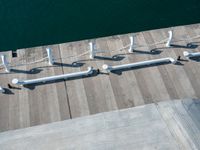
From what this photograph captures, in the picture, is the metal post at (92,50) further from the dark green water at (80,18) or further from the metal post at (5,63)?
the dark green water at (80,18)

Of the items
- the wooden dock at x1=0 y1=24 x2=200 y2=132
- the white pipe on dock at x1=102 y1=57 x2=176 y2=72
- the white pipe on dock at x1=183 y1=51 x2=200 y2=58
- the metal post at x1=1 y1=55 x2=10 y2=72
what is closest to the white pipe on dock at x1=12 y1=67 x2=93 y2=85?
the wooden dock at x1=0 y1=24 x2=200 y2=132

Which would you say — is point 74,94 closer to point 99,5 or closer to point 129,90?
point 129,90

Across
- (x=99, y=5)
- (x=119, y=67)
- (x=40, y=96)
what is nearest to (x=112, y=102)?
(x=119, y=67)

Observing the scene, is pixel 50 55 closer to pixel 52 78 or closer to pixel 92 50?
pixel 52 78

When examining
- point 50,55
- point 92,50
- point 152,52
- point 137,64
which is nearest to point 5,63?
point 50,55

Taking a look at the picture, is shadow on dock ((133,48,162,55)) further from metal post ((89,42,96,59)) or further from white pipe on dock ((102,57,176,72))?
metal post ((89,42,96,59))
